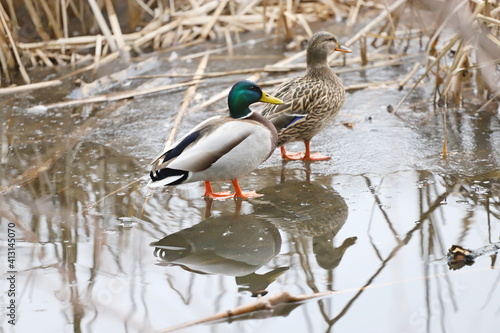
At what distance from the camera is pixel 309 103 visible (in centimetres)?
510

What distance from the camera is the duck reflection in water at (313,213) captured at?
3.78 m

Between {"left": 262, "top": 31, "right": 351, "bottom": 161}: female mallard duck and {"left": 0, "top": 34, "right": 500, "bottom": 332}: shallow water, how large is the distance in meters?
0.23

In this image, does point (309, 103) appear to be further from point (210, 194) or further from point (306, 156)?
point (210, 194)

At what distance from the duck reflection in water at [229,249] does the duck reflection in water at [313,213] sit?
13cm

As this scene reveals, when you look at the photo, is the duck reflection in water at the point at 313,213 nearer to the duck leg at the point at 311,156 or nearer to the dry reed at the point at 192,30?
the duck leg at the point at 311,156

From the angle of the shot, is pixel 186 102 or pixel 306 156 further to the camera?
pixel 186 102

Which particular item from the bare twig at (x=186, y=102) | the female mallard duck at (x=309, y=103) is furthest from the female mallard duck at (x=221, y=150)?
the bare twig at (x=186, y=102)

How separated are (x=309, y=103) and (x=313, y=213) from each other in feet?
3.73

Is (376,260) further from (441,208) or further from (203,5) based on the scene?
(203,5)

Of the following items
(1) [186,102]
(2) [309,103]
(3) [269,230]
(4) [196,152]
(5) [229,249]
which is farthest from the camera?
(1) [186,102]

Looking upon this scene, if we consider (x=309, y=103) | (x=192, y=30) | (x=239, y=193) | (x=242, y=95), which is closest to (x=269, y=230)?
(x=239, y=193)

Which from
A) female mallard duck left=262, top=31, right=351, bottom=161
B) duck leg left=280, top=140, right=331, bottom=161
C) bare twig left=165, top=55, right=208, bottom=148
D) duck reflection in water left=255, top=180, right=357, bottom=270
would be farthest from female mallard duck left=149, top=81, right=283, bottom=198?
bare twig left=165, top=55, right=208, bottom=148

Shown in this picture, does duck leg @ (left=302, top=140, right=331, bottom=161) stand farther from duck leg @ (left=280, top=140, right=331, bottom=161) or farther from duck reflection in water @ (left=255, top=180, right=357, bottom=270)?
duck reflection in water @ (left=255, top=180, right=357, bottom=270)

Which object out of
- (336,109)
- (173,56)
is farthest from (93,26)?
(336,109)
